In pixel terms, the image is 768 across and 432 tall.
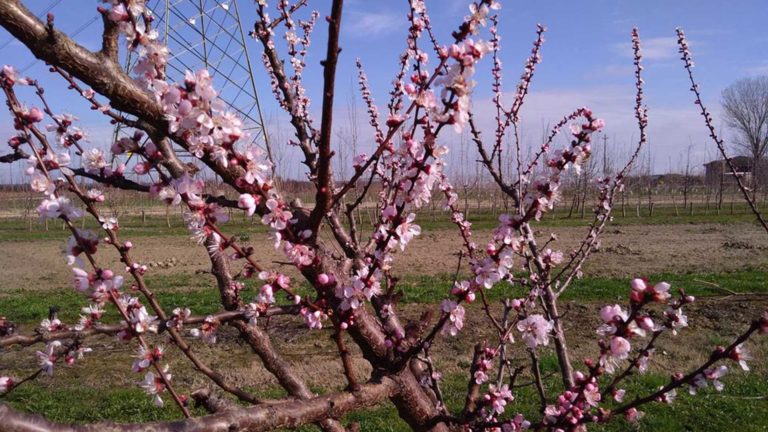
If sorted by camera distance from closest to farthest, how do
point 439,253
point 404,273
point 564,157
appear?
point 564,157 < point 404,273 < point 439,253

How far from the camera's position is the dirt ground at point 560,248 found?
44.9 ft

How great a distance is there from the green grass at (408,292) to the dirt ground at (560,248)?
852mm

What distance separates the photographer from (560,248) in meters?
16.2

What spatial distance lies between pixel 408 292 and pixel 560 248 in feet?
23.7

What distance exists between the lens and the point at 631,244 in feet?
57.6

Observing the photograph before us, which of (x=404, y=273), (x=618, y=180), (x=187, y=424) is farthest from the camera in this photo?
(x=404, y=273)

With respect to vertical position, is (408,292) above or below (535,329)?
below

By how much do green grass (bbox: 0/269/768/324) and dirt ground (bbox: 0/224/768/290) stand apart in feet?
2.79

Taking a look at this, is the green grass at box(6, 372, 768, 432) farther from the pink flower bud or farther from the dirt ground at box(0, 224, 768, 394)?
the pink flower bud

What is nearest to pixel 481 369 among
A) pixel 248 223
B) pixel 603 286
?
pixel 603 286

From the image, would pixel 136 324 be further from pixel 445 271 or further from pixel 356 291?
pixel 445 271

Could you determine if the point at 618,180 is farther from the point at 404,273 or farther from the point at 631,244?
the point at 631,244

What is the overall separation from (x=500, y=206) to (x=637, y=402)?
34076 mm

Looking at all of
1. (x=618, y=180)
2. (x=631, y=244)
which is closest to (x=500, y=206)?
(x=631, y=244)
